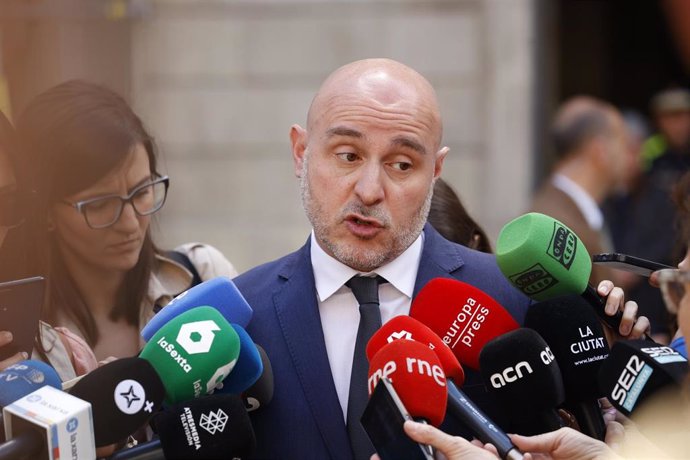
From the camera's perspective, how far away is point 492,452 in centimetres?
237

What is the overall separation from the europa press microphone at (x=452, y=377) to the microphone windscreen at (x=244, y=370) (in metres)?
0.27

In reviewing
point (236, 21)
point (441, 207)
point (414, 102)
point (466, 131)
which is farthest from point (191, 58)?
point (414, 102)

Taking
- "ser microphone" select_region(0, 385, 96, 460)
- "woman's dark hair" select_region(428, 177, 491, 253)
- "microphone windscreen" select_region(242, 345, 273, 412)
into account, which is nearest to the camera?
"ser microphone" select_region(0, 385, 96, 460)

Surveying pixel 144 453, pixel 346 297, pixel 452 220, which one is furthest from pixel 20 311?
pixel 452 220

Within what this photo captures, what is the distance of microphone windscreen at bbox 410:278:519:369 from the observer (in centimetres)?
272

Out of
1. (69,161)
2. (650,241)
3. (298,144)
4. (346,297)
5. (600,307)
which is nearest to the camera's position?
(600,307)

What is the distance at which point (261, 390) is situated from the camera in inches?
108

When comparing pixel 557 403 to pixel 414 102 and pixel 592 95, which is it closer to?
pixel 414 102

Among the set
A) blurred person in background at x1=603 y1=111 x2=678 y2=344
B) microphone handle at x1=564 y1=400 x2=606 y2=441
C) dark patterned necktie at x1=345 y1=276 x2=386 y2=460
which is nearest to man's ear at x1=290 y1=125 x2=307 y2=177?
dark patterned necktie at x1=345 y1=276 x2=386 y2=460

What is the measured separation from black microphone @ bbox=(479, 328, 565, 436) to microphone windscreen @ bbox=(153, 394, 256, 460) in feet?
1.84

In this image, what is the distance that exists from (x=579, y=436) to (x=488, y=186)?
17.6 feet

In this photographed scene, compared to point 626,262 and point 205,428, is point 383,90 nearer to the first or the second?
point 626,262

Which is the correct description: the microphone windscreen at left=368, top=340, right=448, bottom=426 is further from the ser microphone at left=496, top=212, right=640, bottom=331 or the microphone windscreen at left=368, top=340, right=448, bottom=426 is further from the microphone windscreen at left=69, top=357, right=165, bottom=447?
the microphone windscreen at left=69, top=357, right=165, bottom=447

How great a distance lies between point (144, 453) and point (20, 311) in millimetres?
515
